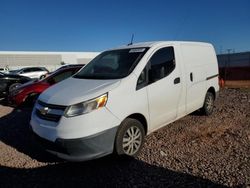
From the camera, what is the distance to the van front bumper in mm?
3055

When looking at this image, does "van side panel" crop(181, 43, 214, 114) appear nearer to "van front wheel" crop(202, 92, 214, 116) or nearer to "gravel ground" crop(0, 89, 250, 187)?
"van front wheel" crop(202, 92, 214, 116)

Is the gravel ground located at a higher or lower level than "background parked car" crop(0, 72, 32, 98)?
lower

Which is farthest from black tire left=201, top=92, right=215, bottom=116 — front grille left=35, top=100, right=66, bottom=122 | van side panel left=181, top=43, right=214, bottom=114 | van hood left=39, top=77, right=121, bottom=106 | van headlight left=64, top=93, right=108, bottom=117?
front grille left=35, top=100, right=66, bottom=122

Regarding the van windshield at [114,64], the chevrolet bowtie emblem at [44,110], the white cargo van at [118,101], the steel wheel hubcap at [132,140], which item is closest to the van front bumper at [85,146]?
the white cargo van at [118,101]

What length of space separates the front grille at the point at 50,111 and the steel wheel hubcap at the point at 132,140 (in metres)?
1.03

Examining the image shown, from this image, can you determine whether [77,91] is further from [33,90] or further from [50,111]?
[33,90]

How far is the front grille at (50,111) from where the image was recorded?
319cm

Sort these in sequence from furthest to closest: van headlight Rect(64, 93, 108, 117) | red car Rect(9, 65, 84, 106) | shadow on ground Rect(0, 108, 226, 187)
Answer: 1. red car Rect(9, 65, 84, 106)
2. van headlight Rect(64, 93, 108, 117)
3. shadow on ground Rect(0, 108, 226, 187)

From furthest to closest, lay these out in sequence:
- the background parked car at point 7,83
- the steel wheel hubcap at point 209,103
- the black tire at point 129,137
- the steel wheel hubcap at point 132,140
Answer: the background parked car at point 7,83
the steel wheel hubcap at point 209,103
the steel wheel hubcap at point 132,140
the black tire at point 129,137

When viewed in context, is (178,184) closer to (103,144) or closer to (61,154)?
(103,144)

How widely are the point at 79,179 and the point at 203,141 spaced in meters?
2.39

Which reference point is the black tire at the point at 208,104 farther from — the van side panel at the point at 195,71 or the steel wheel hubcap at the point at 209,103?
the van side panel at the point at 195,71

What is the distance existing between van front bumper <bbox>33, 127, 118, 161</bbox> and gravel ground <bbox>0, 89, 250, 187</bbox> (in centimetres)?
32

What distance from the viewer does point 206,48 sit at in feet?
19.0
